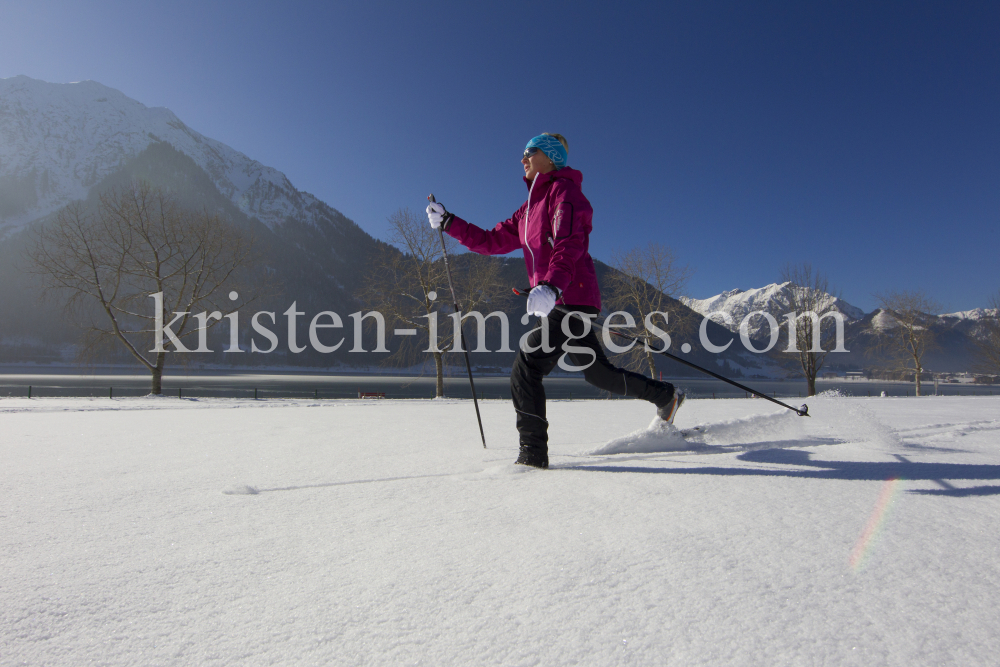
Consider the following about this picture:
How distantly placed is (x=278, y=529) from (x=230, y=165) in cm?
20971

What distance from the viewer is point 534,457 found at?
2008 millimetres

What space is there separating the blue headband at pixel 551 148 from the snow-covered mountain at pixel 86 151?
16846 centimetres

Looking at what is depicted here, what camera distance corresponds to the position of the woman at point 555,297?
2090mm

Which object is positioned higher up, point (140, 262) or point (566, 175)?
point (140, 262)

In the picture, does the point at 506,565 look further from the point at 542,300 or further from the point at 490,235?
the point at 490,235

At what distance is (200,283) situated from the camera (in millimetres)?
16219

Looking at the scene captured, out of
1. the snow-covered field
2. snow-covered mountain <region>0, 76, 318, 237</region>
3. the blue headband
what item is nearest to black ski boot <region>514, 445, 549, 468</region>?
the snow-covered field

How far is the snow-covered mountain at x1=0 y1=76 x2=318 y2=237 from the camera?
129 meters

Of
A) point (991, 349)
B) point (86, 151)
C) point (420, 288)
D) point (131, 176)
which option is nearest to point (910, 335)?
point (991, 349)

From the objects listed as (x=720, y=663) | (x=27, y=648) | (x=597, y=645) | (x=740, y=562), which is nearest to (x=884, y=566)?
(x=740, y=562)

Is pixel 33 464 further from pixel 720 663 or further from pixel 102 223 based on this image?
pixel 102 223

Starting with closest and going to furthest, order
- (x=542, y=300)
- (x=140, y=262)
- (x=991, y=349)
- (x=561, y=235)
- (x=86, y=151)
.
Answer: (x=542, y=300), (x=561, y=235), (x=140, y=262), (x=991, y=349), (x=86, y=151)

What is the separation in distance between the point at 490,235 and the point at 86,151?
20022cm

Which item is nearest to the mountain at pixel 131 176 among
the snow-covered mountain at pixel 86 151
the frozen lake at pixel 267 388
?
the snow-covered mountain at pixel 86 151
